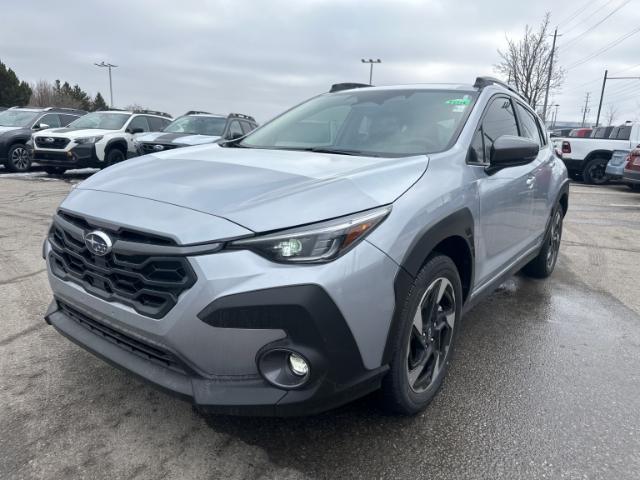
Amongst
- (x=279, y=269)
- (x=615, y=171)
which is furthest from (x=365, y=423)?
(x=615, y=171)

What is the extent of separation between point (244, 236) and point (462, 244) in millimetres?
1325

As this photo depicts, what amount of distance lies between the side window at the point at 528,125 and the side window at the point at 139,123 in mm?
10247

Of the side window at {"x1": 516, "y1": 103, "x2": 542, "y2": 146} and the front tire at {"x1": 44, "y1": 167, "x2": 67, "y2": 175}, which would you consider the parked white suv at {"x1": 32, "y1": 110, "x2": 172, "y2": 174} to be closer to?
the front tire at {"x1": 44, "y1": 167, "x2": 67, "y2": 175}

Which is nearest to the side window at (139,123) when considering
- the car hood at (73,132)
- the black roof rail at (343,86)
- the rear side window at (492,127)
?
the car hood at (73,132)

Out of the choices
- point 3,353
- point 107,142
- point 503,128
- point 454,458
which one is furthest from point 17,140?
point 454,458

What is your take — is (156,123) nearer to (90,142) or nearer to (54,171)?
(90,142)

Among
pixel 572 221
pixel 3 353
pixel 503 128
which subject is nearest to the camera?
pixel 3 353

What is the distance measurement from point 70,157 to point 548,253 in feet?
33.9

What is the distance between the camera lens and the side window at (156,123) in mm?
12891

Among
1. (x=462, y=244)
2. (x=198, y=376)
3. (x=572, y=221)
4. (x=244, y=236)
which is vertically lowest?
(x=572, y=221)

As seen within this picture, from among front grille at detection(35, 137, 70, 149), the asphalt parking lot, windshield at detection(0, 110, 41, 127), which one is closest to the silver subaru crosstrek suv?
the asphalt parking lot

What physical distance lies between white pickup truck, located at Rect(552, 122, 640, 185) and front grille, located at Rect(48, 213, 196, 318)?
1476 cm

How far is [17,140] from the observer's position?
40.2 ft

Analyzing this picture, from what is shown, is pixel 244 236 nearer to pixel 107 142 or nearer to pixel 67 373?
pixel 67 373
